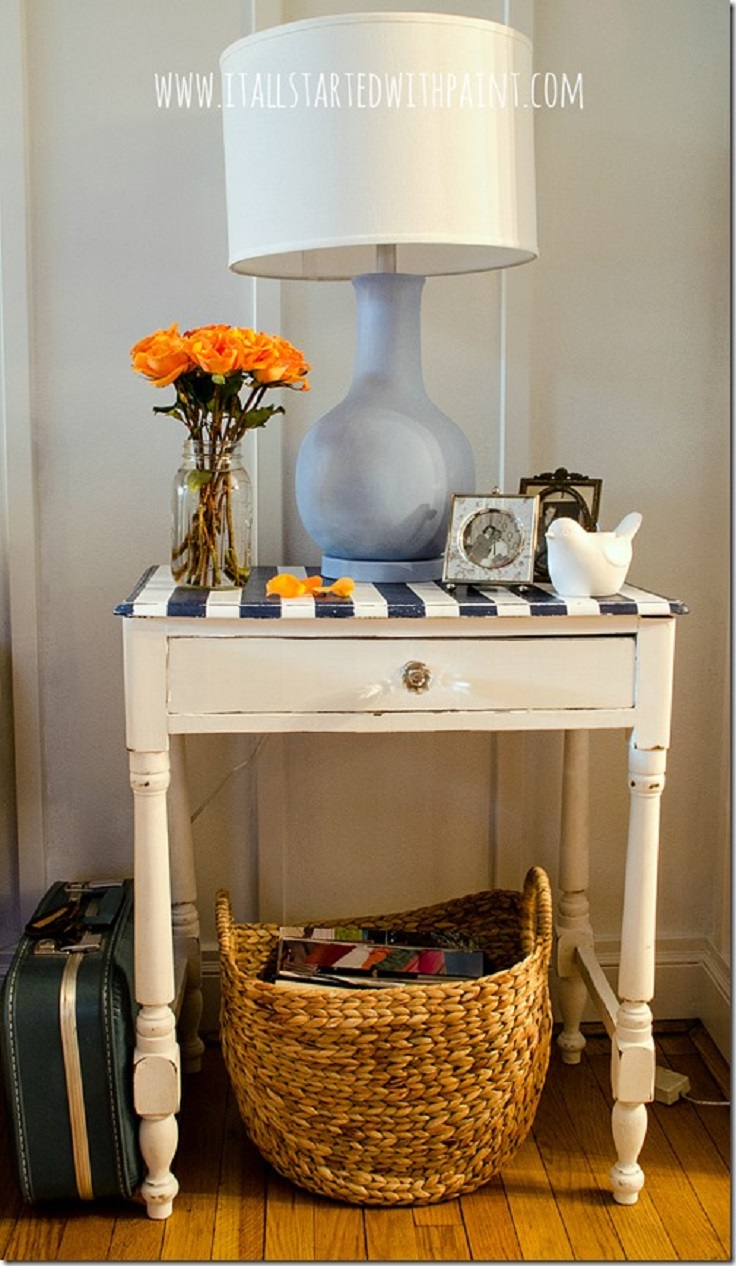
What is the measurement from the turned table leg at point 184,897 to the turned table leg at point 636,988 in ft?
2.18

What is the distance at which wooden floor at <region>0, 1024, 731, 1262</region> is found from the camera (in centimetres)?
168

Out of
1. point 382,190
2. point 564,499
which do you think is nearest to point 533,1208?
point 564,499

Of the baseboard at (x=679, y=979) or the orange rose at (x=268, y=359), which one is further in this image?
the baseboard at (x=679, y=979)

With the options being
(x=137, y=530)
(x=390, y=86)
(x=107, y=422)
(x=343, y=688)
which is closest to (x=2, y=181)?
(x=107, y=422)

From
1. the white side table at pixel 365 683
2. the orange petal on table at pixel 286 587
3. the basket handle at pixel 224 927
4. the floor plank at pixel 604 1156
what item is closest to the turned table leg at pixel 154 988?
the white side table at pixel 365 683

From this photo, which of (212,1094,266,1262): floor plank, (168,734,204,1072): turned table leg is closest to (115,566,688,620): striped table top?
(168,734,204,1072): turned table leg

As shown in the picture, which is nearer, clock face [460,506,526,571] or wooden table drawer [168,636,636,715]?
wooden table drawer [168,636,636,715]

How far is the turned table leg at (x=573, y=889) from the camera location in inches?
81.8

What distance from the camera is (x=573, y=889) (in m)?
2.11

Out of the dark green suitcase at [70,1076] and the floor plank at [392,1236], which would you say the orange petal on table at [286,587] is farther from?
the floor plank at [392,1236]

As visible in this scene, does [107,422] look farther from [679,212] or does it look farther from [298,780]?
[679,212]

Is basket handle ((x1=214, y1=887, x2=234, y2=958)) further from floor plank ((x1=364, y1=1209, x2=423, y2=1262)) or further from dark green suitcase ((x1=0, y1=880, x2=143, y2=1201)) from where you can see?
floor plank ((x1=364, y1=1209, x2=423, y2=1262))

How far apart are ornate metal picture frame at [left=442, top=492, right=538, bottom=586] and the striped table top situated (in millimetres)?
19

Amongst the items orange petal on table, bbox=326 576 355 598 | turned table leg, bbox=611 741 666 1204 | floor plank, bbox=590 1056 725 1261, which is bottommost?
floor plank, bbox=590 1056 725 1261
